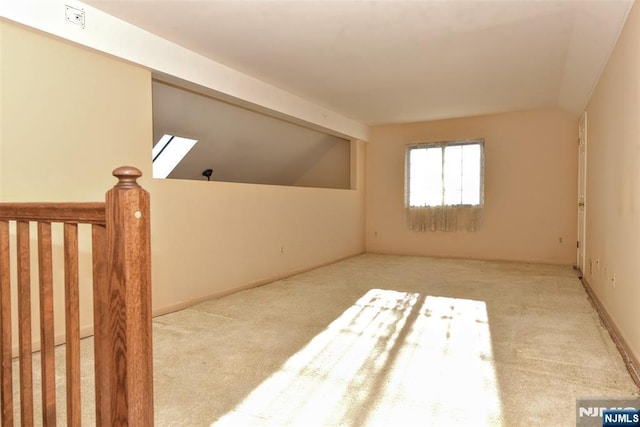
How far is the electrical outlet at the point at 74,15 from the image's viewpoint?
2592 mm

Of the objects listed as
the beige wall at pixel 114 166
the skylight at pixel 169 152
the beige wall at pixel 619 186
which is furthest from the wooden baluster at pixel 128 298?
the skylight at pixel 169 152

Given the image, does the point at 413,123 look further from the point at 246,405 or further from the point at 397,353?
the point at 246,405

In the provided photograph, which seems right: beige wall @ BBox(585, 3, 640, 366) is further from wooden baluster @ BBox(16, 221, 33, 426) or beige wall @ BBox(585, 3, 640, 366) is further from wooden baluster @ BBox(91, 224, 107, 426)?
wooden baluster @ BBox(16, 221, 33, 426)

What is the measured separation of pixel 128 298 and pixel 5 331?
0.89 m

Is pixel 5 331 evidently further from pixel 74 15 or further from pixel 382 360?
pixel 74 15

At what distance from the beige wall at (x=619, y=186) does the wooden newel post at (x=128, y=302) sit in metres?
2.54

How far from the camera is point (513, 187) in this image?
19.9 ft

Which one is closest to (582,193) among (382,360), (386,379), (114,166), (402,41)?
(402,41)

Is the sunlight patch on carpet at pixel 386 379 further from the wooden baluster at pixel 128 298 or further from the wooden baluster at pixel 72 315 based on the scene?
the wooden baluster at pixel 128 298

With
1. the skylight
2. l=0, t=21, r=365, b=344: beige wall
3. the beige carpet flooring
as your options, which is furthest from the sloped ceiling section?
the beige carpet flooring

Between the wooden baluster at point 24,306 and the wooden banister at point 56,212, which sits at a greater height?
the wooden banister at point 56,212

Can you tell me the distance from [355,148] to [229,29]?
4.04 metres

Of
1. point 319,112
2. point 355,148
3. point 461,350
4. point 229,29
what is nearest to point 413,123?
point 355,148

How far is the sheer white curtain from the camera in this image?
6.27 m
